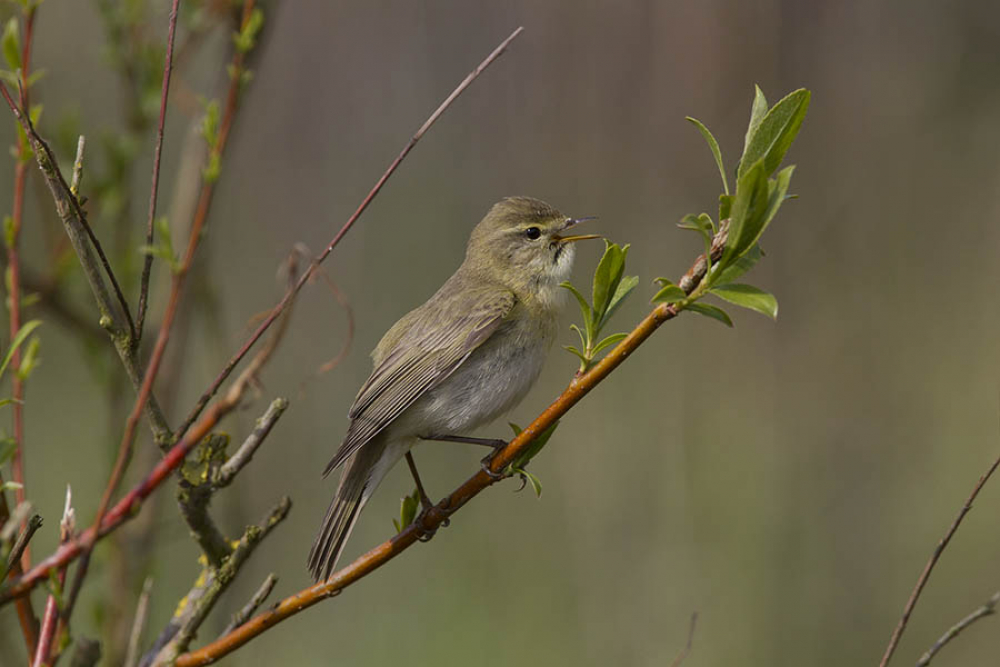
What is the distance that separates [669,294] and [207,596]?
98 cm

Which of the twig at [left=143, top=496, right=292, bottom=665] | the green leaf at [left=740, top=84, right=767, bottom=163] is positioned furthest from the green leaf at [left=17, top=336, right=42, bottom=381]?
the green leaf at [left=740, top=84, right=767, bottom=163]

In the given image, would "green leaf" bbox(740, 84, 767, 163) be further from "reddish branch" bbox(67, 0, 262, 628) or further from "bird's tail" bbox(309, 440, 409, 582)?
"bird's tail" bbox(309, 440, 409, 582)

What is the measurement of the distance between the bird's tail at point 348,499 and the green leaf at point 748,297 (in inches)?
49.0

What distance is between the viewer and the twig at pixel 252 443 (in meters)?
1.65

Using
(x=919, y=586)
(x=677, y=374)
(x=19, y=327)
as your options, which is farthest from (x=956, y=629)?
(x=677, y=374)

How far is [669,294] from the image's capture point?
5.02 feet

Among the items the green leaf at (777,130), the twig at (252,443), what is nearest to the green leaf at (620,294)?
the green leaf at (777,130)

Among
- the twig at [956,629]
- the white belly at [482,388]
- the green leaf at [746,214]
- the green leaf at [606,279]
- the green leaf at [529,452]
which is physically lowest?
the twig at [956,629]

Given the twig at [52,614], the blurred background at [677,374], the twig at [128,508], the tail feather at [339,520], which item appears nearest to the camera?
the twig at [128,508]

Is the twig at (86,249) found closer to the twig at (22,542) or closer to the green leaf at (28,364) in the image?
the green leaf at (28,364)

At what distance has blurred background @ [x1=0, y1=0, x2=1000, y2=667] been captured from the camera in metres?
4.70

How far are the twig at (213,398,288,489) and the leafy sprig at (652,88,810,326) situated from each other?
2.06 feet

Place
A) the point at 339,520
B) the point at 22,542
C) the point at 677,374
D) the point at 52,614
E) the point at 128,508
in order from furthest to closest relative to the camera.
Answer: the point at 677,374, the point at 339,520, the point at 52,614, the point at 22,542, the point at 128,508

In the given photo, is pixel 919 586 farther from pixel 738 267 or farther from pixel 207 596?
pixel 207 596
